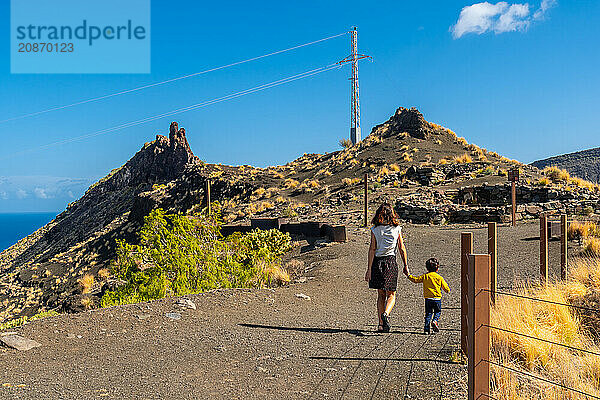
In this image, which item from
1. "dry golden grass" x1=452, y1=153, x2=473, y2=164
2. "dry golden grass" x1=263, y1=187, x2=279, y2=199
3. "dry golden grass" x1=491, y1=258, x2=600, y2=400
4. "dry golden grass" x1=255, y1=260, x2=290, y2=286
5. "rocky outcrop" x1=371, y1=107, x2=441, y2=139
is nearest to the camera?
"dry golden grass" x1=491, y1=258, x2=600, y2=400

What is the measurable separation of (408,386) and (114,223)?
55021 mm

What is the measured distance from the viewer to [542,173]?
32688 mm

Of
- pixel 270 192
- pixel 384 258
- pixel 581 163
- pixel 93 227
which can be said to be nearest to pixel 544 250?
pixel 384 258

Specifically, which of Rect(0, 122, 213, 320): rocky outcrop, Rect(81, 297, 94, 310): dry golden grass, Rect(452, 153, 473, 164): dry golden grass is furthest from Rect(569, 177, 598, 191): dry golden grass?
Rect(0, 122, 213, 320): rocky outcrop

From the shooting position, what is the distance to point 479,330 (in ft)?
12.5

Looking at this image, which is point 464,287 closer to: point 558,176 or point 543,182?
point 543,182

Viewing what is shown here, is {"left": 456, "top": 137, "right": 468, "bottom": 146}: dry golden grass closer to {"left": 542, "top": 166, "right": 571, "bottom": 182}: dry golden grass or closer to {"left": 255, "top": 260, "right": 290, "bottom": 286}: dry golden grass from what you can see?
{"left": 542, "top": 166, "right": 571, "bottom": 182}: dry golden grass

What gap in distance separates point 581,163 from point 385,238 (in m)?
82.7

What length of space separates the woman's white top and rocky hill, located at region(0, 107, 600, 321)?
1195 cm

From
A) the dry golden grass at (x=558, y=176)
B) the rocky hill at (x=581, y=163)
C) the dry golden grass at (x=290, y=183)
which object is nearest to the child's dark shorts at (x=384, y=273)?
the dry golden grass at (x=558, y=176)

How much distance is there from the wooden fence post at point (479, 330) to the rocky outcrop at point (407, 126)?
149 ft

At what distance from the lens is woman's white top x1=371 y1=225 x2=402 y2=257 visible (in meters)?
7.32

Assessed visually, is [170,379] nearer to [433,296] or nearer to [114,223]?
[433,296]

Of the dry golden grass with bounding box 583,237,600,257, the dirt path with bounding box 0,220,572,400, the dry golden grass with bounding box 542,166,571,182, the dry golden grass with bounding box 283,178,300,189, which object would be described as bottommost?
the dirt path with bounding box 0,220,572,400
